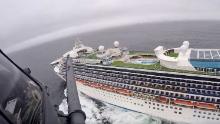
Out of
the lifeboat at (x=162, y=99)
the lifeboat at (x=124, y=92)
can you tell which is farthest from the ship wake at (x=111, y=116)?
the lifeboat at (x=162, y=99)

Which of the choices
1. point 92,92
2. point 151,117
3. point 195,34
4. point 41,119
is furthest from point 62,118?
point 195,34

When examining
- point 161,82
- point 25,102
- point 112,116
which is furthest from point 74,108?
point 112,116

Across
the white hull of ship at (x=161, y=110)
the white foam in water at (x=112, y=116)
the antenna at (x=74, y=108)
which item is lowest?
the white foam in water at (x=112, y=116)

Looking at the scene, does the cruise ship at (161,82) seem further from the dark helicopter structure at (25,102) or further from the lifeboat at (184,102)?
the dark helicopter structure at (25,102)

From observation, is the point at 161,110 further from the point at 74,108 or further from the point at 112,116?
the point at 74,108

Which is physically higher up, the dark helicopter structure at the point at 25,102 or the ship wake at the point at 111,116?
the dark helicopter structure at the point at 25,102

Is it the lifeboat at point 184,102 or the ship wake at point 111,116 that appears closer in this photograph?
the lifeboat at point 184,102
